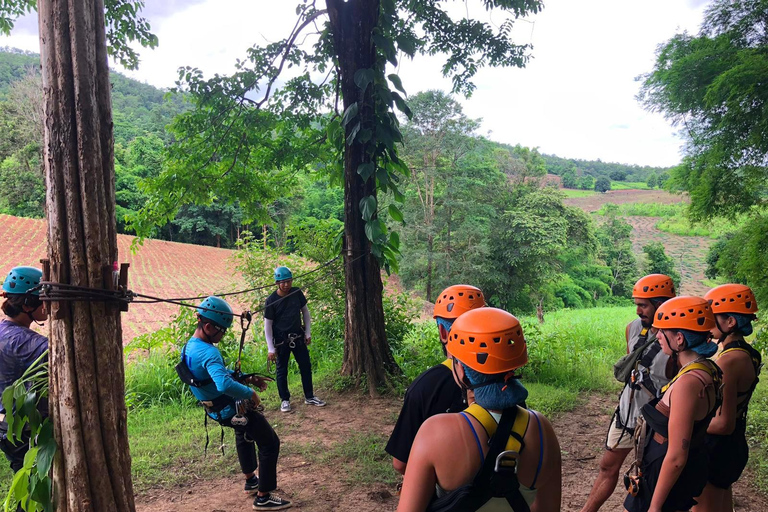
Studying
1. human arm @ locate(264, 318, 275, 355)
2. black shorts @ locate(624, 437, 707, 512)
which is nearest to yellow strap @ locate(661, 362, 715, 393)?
black shorts @ locate(624, 437, 707, 512)

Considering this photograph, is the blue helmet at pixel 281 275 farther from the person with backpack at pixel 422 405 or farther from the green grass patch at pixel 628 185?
the green grass patch at pixel 628 185

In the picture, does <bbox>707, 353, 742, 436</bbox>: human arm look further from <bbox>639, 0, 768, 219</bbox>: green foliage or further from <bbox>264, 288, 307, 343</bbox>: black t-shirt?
<bbox>639, 0, 768, 219</bbox>: green foliage

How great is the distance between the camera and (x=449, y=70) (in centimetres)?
902

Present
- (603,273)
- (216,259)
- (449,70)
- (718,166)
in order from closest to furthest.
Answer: (718,166)
(449,70)
(216,259)
(603,273)

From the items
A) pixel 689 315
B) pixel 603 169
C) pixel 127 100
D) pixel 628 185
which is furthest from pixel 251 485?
pixel 603 169

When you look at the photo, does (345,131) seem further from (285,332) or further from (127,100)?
(127,100)

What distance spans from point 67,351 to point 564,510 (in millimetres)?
3896

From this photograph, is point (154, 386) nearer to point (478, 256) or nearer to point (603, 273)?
point (478, 256)

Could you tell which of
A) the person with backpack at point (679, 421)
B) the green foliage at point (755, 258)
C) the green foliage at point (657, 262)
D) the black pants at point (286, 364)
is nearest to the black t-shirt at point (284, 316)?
the black pants at point (286, 364)

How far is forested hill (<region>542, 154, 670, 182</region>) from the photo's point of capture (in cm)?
10687

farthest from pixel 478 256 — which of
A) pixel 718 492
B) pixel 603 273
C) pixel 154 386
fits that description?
pixel 718 492

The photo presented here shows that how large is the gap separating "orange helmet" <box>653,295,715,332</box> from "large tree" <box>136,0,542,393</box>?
406 centimetres

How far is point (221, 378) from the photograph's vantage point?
351 centimetres

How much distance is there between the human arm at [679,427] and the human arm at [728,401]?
61 cm
